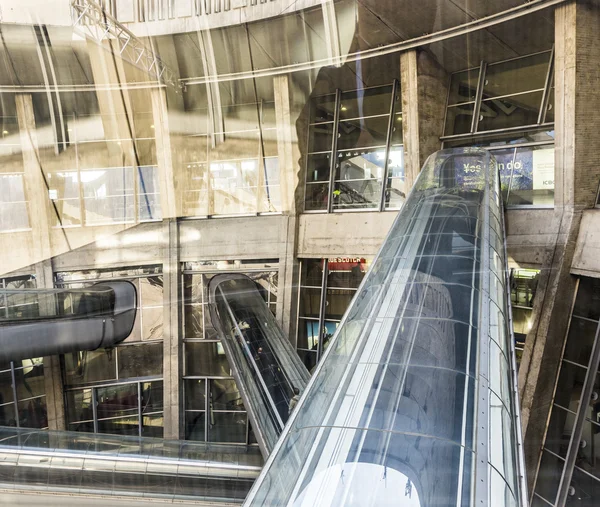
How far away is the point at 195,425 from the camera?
8703 mm

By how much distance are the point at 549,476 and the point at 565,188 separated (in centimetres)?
402

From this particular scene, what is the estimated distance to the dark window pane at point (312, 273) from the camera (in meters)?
8.92

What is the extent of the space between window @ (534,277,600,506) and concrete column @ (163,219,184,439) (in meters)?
5.98

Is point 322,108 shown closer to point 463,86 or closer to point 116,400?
point 463,86

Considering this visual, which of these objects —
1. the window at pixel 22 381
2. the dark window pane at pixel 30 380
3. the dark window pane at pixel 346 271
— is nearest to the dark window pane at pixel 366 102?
the dark window pane at pixel 346 271

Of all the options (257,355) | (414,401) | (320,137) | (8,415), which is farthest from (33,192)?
(414,401)

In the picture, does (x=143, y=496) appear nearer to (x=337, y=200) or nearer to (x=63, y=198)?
(x=63, y=198)

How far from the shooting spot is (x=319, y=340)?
28.7 ft

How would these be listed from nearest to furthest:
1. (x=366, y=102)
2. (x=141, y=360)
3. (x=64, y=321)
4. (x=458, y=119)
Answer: (x=64, y=321) < (x=458, y=119) < (x=141, y=360) < (x=366, y=102)

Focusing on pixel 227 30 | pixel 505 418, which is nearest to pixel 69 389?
pixel 227 30

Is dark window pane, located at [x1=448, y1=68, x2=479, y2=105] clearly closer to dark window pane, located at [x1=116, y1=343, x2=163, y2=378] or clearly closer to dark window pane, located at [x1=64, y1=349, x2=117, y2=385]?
dark window pane, located at [x1=116, y1=343, x2=163, y2=378]

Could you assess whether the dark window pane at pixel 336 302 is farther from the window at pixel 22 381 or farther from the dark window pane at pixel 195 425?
the window at pixel 22 381

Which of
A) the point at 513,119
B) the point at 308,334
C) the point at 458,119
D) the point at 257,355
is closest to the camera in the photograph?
the point at 257,355

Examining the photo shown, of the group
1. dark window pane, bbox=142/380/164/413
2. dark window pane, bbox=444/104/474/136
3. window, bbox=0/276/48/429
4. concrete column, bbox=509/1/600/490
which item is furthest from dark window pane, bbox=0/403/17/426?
dark window pane, bbox=444/104/474/136
